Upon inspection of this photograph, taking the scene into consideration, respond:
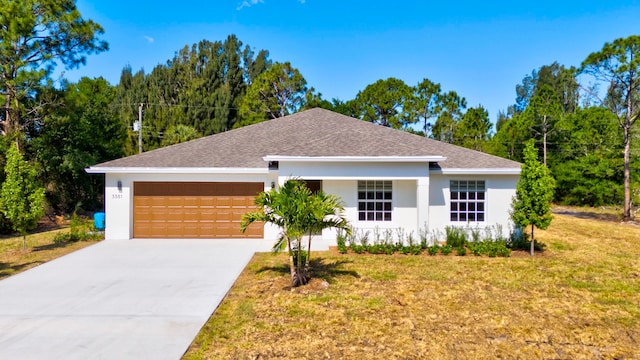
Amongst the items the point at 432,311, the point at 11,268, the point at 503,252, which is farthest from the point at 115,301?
the point at 503,252

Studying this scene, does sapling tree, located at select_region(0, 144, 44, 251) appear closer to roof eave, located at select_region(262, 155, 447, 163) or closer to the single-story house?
the single-story house

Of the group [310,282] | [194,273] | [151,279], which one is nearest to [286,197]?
[310,282]

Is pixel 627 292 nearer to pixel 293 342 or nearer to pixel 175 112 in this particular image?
pixel 293 342

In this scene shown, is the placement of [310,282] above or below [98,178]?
below

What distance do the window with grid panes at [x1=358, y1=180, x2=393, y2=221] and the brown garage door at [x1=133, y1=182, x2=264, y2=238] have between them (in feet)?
13.3

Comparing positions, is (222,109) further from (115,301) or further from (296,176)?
(115,301)

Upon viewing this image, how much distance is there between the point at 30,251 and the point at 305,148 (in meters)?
9.95

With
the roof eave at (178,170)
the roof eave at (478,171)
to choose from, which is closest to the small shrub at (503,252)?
the roof eave at (478,171)

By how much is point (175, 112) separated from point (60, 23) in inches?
710

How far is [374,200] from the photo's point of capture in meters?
13.2

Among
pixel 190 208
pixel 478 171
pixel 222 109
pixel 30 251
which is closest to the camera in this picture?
pixel 30 251

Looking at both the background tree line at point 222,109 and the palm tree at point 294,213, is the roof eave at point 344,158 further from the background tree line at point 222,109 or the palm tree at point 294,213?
the background tree line at point 222,109

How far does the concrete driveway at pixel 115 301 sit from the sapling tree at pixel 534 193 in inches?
344

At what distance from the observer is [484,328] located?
231 inches
